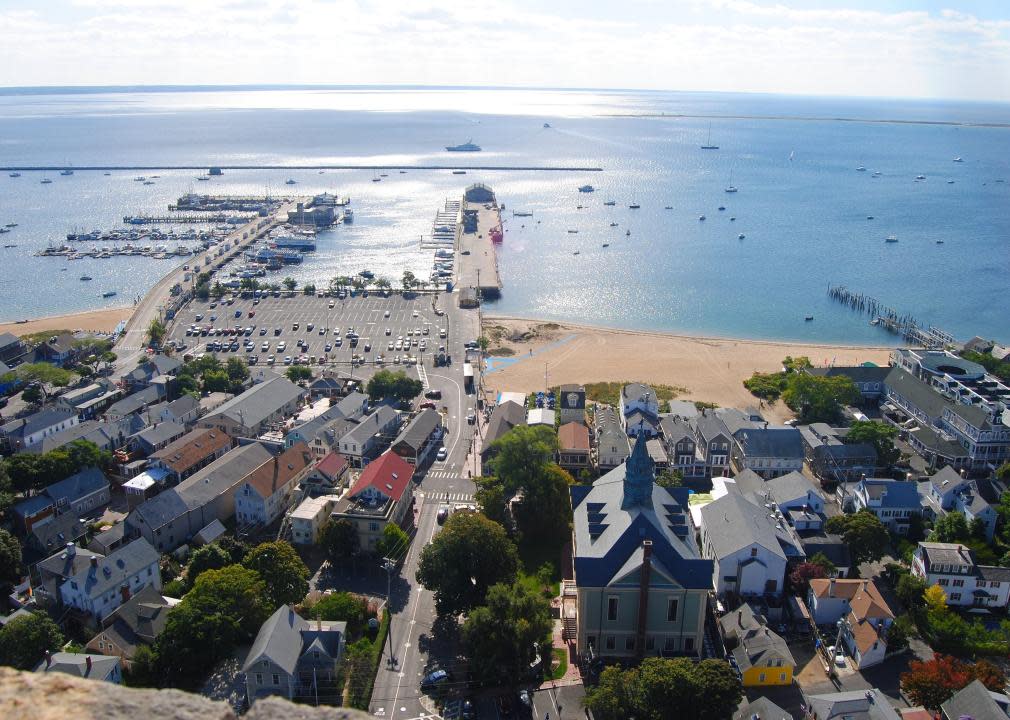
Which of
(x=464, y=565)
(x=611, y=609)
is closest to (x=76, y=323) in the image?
(x=464, y=565)

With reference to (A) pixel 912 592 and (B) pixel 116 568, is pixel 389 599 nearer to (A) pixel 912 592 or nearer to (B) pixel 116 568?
(B) pixel 116 568

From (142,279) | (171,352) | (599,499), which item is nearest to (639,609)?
(599,499)

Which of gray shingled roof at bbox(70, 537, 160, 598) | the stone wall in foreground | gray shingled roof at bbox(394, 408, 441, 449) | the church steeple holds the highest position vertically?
the stone wall in foreground

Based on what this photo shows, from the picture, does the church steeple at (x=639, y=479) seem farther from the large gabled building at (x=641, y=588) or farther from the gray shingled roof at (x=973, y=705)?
the gray shingled roof at (x=973, y=705)

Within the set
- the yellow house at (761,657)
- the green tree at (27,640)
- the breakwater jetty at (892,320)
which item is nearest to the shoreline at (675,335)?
the breakwater jetty at (892,320)

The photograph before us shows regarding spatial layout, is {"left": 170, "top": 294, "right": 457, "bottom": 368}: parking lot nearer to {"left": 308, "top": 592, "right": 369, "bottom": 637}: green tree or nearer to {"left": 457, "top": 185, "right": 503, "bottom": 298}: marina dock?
{"left": 457, "top": 185, "right": 503, "bottom": 298}: marina dock

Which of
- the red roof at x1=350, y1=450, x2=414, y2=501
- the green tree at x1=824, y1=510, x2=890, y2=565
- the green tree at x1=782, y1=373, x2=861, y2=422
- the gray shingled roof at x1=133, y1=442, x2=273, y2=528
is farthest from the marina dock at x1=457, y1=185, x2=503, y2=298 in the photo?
the green tree at x1=824, y1=510, x2=890, y2=565

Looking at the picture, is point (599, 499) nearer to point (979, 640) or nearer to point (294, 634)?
point (294, 634)
